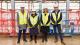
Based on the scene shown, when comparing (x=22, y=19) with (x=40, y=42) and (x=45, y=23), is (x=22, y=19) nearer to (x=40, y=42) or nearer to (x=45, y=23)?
(x=45, y=23)

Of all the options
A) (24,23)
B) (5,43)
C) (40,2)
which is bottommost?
(5,43)

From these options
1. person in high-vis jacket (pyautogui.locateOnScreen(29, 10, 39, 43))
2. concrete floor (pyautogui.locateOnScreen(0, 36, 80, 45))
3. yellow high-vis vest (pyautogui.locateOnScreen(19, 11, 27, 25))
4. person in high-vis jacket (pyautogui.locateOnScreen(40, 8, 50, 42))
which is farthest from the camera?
concrete floor (pyautogui.locateOnScreen(0, 36, 80, 45))

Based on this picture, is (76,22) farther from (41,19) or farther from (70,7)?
(41,19)

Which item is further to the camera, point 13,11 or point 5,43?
point 13,11

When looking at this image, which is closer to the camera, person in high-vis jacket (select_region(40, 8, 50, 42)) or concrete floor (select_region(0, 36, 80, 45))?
person in high-vis jacket (select_region(40, 8, 50, 42))

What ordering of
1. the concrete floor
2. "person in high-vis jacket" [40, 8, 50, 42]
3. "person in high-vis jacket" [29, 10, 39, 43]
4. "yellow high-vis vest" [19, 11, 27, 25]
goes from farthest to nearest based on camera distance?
the concrete floor < "person in high-vis jacket" [40, 8, 50, 42] < "person in high-vis jacket" [29, 10, 39, 43] < "yellow high-vis vest" [19, 11, 27, 25]

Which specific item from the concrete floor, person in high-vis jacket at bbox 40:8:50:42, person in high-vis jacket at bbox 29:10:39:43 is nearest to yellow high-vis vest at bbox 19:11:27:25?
person in high-vis jacket at bbox 29:10:39:43

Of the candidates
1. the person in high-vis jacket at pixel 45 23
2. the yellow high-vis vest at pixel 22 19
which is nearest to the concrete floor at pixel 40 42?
the person in high-vis jacket at pixel 45 23

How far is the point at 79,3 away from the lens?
19.3 meters

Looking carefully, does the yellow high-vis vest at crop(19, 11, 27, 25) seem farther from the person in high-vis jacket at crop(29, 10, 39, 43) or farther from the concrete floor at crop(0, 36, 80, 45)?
the concrete floor at crop(0, 36, 80, 45)

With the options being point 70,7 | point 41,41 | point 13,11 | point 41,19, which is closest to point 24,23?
point 41,19

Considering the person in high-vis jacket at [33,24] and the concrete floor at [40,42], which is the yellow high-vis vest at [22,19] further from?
the concrete floor at [40,42]

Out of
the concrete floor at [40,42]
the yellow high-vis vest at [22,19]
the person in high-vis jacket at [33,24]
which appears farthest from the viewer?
the concrete floor at [40,42]

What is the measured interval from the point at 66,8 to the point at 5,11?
12.9 ft
